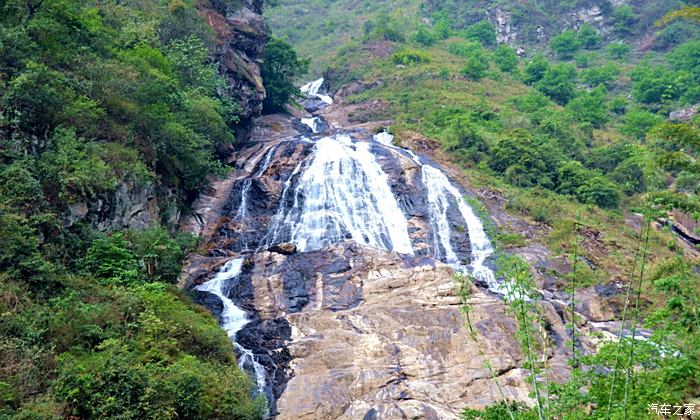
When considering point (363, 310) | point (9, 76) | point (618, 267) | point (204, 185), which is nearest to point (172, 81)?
point (204, 185)

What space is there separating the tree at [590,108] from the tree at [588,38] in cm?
1786

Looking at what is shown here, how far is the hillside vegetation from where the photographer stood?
291 inches

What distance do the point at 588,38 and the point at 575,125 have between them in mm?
27795

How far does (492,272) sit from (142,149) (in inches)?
567

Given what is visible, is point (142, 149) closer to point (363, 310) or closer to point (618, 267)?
point (363, 310)

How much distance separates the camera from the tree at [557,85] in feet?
156

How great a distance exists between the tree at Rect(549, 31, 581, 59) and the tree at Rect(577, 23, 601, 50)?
1193 millimetres

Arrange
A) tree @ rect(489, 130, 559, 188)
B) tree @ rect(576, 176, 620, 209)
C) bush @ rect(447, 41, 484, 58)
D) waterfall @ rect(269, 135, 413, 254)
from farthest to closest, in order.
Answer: bush @ rect(447, 41, 484, 58)
tree @ rect(489, 130, 559, 188)
tree @ rect(576, 176, 620, 209)
waterfall @ rect(269, 135, 413, 254)

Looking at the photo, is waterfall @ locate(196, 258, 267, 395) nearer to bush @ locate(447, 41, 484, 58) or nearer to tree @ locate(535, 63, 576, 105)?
tree @ locate(535, 63, 576, 105)

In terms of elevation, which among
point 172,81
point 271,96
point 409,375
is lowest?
point 409,375

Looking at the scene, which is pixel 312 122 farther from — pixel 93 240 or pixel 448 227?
pixel 93 240

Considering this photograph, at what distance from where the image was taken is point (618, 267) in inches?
877

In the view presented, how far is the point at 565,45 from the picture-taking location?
2383 inches

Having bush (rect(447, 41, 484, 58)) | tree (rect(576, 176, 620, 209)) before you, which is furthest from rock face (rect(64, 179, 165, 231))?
bush (rect(447, 41, 484, 58))
